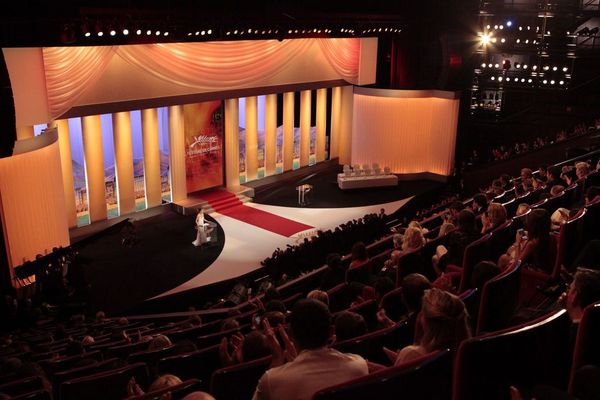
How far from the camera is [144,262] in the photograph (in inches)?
411

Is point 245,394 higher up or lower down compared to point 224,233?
higher up

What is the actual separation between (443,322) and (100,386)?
207 cm

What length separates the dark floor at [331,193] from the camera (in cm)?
1408

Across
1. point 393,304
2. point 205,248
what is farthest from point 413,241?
point 205,248

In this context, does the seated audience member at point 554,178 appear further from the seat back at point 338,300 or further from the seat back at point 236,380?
the seat back at point 236,380

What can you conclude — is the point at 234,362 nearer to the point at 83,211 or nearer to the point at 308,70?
the point at 83,211

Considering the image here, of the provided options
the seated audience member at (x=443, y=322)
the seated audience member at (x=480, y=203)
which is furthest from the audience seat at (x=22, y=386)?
the seated audience member at (x=480, y=203)

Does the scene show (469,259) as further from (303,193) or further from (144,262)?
→ (303,193)

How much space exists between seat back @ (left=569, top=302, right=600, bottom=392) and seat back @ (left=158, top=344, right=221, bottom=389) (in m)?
2.08

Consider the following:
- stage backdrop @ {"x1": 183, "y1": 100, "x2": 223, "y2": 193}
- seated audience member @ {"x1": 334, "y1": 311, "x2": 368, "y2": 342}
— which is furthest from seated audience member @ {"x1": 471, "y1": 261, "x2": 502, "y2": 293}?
stage backdrop @ {"x1": 183, "y1": 100, "x2": 223, "y2": 193}

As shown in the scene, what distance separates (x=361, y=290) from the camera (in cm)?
492

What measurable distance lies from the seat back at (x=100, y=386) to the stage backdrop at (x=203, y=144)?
1020 cm

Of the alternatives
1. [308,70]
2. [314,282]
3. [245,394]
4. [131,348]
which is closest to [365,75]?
[308,70]

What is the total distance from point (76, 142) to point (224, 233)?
3271 mm
